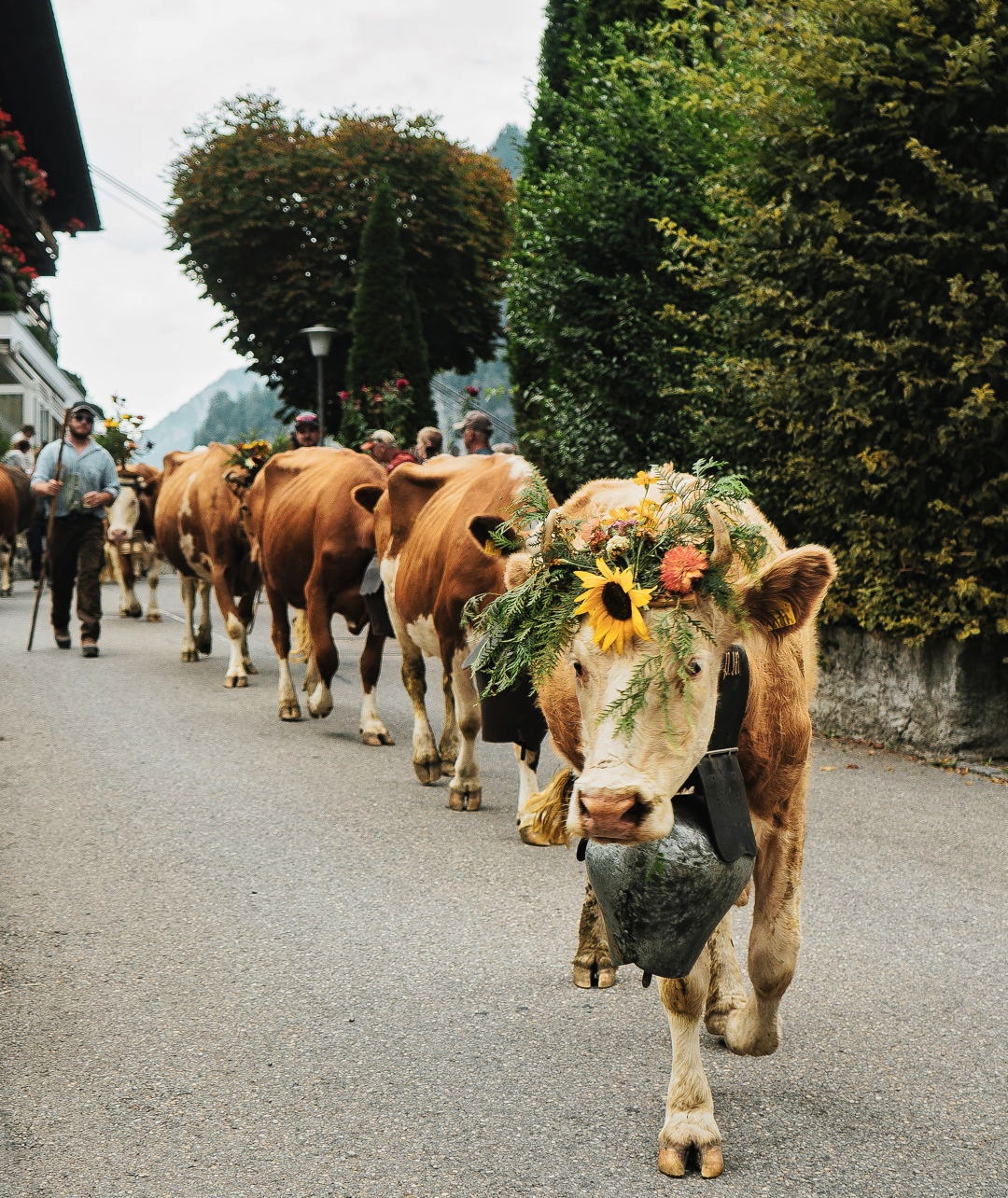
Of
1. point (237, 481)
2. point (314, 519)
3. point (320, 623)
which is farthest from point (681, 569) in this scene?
point (237, 481)

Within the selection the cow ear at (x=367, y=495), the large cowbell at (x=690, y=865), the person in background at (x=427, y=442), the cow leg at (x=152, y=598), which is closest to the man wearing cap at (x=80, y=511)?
the person in background at (x=427, y=442)

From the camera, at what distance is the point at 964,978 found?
4770 mm

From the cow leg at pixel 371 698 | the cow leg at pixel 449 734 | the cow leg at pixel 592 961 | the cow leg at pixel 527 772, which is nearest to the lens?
the cow leg at pixel 592 961

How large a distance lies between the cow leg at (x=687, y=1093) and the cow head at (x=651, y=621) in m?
0.66

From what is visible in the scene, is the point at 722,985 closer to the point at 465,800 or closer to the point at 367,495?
the point at 465,800

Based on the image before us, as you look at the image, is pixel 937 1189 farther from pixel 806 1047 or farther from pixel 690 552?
pixel 690 552

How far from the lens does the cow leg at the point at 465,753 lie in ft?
23.4

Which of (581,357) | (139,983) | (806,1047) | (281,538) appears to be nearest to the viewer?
(806,1047)

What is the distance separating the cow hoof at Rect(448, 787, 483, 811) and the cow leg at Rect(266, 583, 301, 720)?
118 inches

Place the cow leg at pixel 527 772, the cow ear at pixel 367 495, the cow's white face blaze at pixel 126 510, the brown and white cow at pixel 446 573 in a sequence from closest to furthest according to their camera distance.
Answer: the cow leg at pixel 527 772
the brown and white cow at pixel 446 573
the cow ear at pixel 367 495
the cow's white face blaze at pixel 126 510

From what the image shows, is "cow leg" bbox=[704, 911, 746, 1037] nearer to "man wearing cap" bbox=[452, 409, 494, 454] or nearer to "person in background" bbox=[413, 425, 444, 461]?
"man wearing cap" bbox=[452, 409, 494, 454]

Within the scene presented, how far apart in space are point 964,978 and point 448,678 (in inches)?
150

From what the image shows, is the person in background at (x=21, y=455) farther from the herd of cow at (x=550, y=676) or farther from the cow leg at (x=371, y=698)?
the cow leg at (x=371, y=698)

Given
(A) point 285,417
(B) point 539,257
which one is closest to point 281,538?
(B) point 539,257
